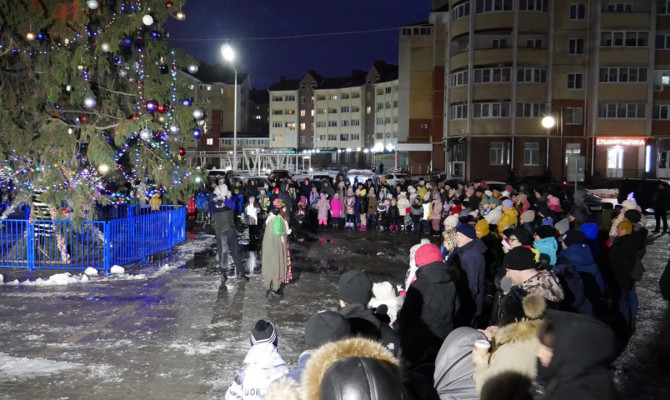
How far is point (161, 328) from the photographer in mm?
8539

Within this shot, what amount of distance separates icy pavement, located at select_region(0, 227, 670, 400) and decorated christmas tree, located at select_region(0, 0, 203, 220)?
2445 millimetres

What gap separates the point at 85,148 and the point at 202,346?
9.24 m

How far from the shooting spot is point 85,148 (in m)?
14.8

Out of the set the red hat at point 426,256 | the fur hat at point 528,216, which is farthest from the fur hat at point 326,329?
the fur hat at point 528,216

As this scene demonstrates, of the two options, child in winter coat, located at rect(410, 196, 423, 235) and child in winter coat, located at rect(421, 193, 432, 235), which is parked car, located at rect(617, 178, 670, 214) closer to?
child in winter coat, located at rect(421, 193, 432, 235)

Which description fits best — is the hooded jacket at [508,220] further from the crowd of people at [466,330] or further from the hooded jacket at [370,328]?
the hooded jacket at [370,328]

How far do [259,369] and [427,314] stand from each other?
75.8 inches

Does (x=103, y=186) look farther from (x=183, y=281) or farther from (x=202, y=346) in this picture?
(x=202, y=346)

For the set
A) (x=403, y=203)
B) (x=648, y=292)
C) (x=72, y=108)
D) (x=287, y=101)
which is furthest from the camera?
(x=287, y=101)

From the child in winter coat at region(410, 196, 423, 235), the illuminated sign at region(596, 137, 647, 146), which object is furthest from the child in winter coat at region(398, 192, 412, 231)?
the illuminated sign at region(596, 137, 647, 146)

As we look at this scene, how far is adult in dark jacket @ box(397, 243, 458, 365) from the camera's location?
5090 millimetres

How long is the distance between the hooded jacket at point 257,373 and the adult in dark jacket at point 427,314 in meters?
1.59

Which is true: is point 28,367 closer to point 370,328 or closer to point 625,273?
point 370,328

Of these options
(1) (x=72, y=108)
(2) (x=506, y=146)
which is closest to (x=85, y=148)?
(1) (x=72, y=108)
